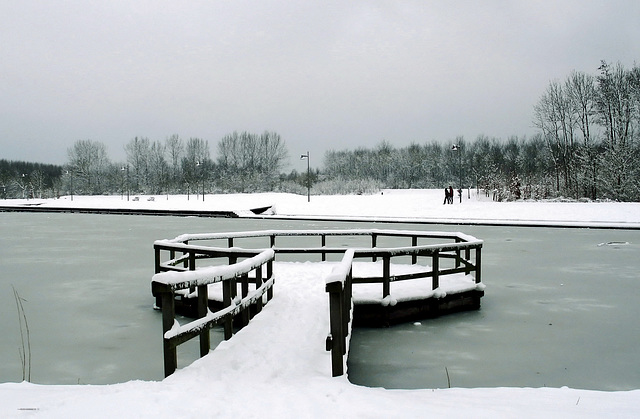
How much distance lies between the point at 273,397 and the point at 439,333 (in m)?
4.63

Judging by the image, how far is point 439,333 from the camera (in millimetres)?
8195

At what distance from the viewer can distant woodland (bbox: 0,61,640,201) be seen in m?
48.5

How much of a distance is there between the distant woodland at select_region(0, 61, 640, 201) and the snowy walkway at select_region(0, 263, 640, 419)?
4574 centimetres

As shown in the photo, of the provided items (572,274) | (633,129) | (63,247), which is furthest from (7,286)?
(633,129)

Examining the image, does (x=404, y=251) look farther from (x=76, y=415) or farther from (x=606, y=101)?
(x=606, y=101)

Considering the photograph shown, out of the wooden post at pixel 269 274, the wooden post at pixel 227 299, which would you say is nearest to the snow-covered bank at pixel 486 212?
the wooden post at pixel 269 274

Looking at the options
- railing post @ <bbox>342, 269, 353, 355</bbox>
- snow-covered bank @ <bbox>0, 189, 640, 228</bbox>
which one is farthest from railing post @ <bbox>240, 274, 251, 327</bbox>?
snow-covered bank @ <bbox>0, 189, 640, 228</bbox>

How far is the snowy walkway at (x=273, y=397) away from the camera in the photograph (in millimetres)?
3777

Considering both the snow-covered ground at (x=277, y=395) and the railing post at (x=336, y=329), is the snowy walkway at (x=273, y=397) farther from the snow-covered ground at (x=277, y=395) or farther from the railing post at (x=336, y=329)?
the railing post at (x=336, y=329)

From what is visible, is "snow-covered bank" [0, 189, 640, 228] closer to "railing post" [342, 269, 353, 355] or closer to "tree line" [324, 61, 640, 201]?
"tree line" [324, 61, 640, 201]

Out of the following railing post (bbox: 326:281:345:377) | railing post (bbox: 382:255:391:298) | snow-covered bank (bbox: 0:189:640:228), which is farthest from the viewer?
snow-covered bank (bbox: 0:189:640:228)

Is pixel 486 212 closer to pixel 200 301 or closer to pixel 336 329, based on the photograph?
pixel 336 329

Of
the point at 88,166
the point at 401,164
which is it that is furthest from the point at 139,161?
the point at 401,164

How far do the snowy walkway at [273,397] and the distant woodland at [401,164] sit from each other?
150ft
